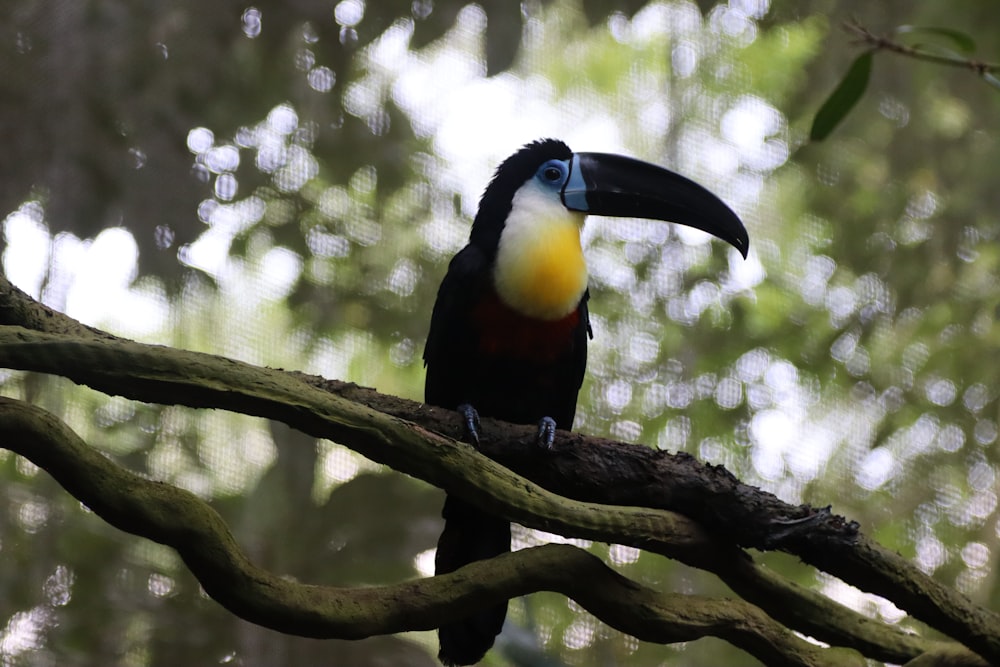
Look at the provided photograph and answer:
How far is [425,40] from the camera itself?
296 cm

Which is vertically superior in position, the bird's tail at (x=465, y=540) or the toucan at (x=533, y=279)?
the toucan at (x=533, y=279)

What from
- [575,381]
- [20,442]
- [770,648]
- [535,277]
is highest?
[535,277]

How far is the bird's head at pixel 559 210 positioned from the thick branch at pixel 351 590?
0.68 m

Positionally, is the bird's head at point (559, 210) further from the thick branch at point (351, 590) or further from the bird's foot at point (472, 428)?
the thick branch at point (351, 590)

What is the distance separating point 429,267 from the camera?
332 centimetres

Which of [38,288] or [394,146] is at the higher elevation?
[394,146]

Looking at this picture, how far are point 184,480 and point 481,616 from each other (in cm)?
142

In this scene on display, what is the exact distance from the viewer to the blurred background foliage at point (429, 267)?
2.54 m

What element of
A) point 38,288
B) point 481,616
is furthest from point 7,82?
point 481,616

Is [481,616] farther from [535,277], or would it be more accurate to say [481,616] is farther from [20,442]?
[20,442]

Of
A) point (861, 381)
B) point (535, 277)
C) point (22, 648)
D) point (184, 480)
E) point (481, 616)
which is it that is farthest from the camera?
point (861, 381)

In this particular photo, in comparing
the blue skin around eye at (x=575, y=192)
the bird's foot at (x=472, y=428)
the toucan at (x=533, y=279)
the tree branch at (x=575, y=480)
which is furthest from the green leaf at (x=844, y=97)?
the bird's foot at (x=472, y=428)

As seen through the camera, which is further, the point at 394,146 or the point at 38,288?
the point at 394,146

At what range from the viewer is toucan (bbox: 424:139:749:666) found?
1980 mm
